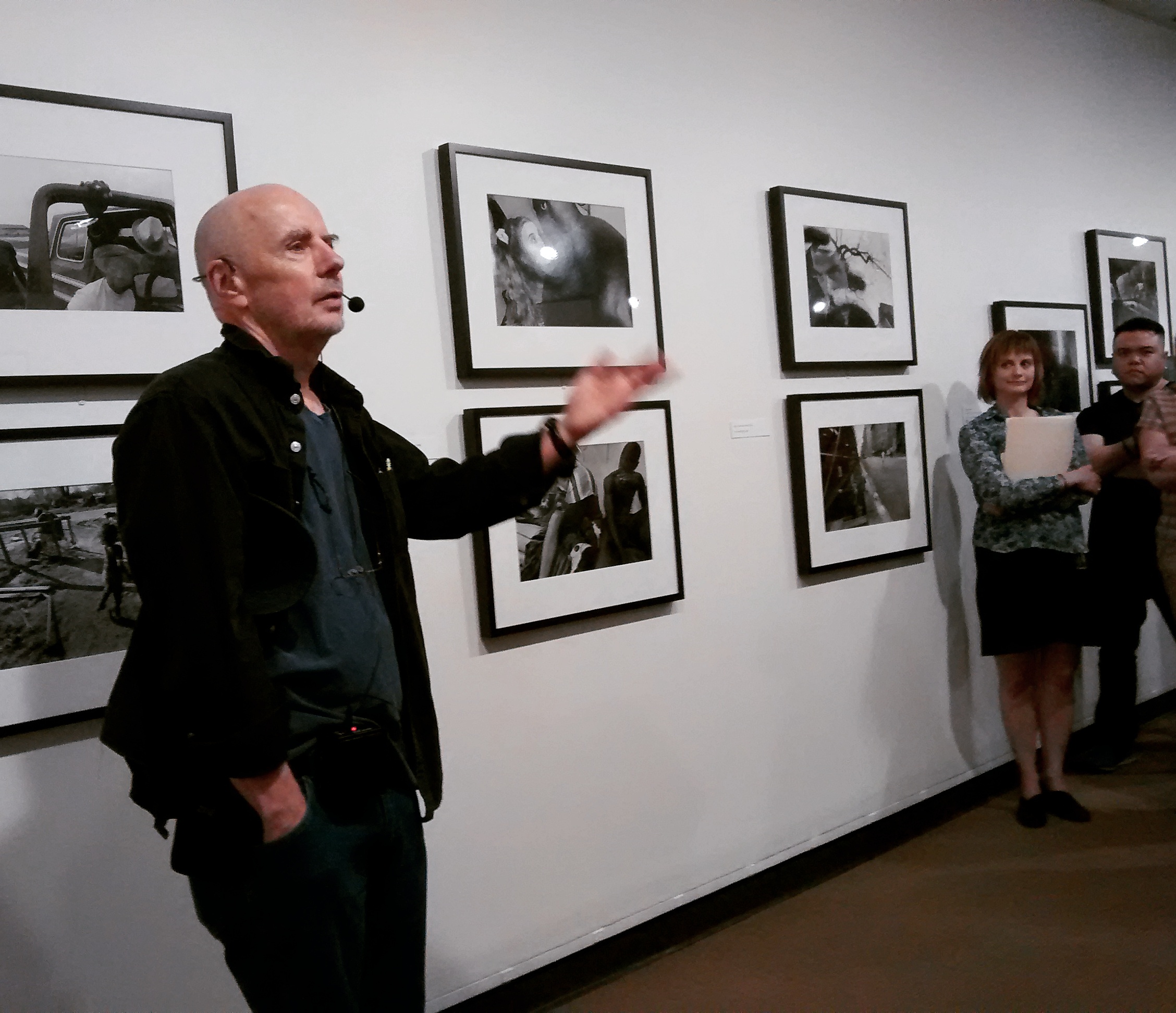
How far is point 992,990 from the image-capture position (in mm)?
2264

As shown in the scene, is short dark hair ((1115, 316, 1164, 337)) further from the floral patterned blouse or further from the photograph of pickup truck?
the photograph of pickup truck

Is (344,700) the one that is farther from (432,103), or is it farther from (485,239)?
(432,103)

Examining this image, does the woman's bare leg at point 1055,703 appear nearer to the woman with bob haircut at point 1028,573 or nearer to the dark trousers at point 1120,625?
the woman with bob haircut at point 1028,573

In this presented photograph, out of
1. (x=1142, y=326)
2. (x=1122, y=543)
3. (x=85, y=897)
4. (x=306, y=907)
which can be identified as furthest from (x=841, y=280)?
(x=85, y=897)

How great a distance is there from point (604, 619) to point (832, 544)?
0.96m

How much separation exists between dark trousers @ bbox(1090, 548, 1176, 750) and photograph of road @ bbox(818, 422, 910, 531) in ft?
3.81

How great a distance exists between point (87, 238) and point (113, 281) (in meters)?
0.09

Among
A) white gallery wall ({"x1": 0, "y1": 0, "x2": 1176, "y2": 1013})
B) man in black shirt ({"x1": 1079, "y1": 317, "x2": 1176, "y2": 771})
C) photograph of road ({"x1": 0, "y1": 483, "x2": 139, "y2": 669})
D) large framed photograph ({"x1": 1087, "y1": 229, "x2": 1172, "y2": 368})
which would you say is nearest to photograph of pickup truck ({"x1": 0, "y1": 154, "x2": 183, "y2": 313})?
white gallery wall ({"x1": 0, "y1": 0, "x2": 1176, "y2": 1013})

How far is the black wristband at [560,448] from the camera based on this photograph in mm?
1571

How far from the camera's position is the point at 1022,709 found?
3.33 metres

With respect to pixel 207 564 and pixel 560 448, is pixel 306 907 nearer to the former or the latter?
pixel 207 564

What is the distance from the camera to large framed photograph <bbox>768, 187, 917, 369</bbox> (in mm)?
2928

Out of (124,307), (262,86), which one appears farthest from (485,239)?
(124,307)

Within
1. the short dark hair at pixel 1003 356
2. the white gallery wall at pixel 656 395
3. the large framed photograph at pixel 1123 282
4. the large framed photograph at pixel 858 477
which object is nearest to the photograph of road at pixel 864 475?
Answer: the large framed photograph at pixel 858 477
